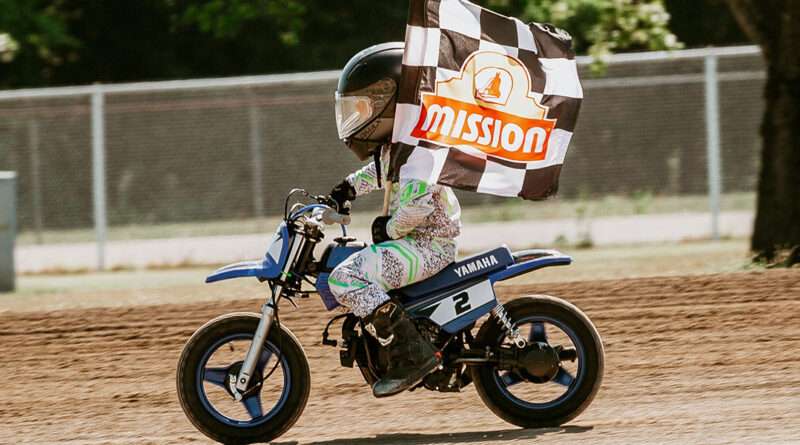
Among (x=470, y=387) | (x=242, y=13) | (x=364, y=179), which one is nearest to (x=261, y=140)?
(x=242, y=13)

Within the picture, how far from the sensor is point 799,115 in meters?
10.3

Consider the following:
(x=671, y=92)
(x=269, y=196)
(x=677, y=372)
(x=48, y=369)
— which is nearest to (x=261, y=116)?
(x=269, y=196)

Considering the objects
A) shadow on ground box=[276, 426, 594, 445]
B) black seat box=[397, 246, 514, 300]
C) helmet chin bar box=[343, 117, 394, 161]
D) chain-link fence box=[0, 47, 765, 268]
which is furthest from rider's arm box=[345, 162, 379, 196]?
chain-link fence box=[0, 47, 765, 268]

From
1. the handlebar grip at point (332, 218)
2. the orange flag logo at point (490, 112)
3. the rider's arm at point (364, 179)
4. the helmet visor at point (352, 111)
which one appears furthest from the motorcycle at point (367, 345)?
the orange flag logo at point (490, 112)

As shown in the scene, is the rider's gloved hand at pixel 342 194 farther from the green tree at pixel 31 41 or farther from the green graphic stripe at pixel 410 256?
the green tree at pixel 31 41

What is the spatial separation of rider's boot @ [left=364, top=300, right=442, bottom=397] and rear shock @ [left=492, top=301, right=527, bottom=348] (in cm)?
47

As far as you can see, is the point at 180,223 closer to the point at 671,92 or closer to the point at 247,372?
the point at 671,92

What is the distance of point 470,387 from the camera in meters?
6.74

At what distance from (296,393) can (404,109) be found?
1518 mm

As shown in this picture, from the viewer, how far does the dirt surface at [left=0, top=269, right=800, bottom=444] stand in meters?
5.71

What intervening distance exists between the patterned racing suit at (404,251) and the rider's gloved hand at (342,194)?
0.33 meters

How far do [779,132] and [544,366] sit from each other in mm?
5807

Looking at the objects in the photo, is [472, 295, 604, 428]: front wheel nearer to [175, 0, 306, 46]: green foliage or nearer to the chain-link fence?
the chain-link fence

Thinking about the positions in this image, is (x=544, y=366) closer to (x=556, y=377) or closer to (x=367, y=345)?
(x=556, y=377)
